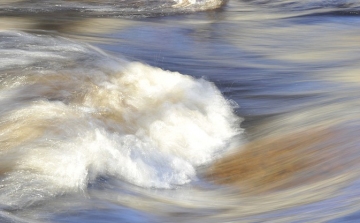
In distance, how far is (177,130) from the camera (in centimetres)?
540

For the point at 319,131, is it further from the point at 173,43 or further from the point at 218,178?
Answer: the point at 173,43

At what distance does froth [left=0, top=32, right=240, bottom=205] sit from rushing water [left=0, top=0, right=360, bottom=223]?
0.4 inches

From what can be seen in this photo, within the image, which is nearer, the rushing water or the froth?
the rushing water

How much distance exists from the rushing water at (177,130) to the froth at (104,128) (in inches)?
0.4

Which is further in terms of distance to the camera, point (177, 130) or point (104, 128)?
point (177, 130)

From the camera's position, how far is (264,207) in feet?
12.9

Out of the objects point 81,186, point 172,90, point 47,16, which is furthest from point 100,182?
point 47,16

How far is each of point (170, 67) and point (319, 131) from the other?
9.02 ft

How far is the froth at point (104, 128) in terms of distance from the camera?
13.9 feet

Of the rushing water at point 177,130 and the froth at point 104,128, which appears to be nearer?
the rushing water at point 177,130

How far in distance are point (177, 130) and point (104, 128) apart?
60 cm

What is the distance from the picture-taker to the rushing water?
3895 mm

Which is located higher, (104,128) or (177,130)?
(104,128)

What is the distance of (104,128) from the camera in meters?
4.95
